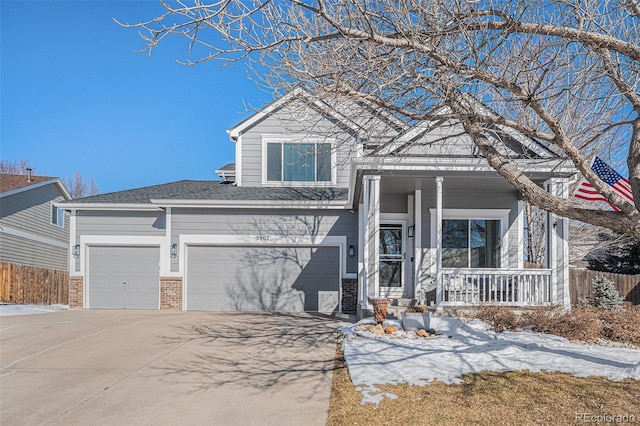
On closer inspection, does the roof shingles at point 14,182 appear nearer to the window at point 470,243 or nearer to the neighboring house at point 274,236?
the neighboring house at point 274,236

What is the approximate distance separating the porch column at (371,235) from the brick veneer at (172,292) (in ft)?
19.8

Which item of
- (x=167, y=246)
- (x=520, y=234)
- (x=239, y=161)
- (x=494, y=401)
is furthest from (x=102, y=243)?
(x=494, y=401)

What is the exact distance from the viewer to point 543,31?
5.16m

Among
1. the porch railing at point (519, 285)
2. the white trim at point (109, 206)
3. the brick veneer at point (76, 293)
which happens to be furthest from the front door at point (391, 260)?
the brick veneer at point (76, 293)

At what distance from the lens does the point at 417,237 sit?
1239 cm

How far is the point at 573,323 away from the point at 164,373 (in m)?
6.69

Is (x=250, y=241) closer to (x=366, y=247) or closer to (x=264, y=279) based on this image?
(x=264, y=279)

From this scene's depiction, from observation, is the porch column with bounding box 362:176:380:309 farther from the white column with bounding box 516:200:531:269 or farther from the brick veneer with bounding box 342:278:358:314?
the white column with bounding box 516:200:531:269

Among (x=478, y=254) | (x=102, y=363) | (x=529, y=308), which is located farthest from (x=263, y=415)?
(x=478, y=254)

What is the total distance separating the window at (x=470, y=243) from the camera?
1247 centimetres

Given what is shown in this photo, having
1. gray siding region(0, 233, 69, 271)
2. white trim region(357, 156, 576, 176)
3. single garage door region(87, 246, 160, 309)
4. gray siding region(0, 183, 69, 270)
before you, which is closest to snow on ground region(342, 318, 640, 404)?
white trim region(357, 156, 576, 176)

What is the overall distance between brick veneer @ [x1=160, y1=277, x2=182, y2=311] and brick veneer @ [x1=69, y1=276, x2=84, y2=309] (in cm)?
254

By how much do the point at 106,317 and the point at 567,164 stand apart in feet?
36.8

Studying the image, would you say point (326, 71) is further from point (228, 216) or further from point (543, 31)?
point (228, 216)
